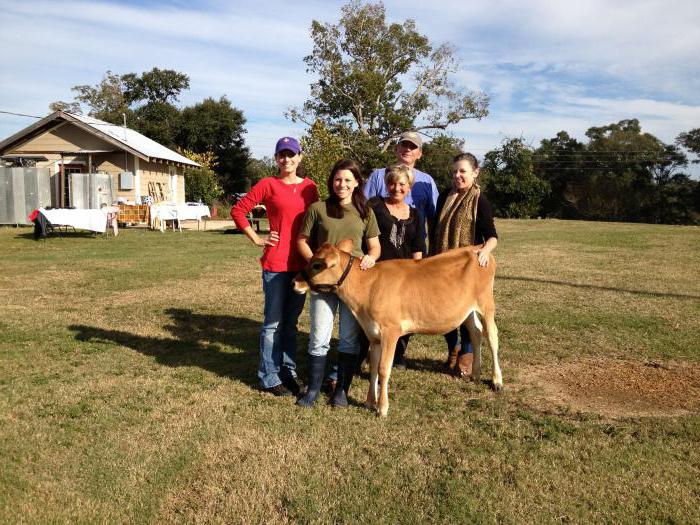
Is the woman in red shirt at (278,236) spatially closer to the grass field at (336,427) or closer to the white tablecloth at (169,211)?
the grass field at (336,427)

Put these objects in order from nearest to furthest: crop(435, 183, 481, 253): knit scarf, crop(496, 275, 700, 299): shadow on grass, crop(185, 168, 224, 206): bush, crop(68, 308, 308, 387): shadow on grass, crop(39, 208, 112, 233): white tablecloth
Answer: crop(435, 183, 481, 253): knit scarf
crop(68, 308, 308, 387): shadow on grass
crop(496, 275, 700, 299): shadow on grass
crop(39, 208, 112, 233): white tablecloth
crop(185, 168, 224, 206): bush

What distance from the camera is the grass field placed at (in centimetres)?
372

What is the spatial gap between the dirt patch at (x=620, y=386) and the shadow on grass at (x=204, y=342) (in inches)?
118

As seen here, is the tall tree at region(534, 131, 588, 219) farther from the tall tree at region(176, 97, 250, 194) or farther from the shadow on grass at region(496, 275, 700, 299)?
the shadow on grass at region(496, 275, 700, 299)

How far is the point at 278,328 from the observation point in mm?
5617

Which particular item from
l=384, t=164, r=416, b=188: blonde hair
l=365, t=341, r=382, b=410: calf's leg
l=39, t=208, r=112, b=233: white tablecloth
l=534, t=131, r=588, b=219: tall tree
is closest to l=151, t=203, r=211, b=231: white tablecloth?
l=39, t=208, r=112, b=233: white tablecloth

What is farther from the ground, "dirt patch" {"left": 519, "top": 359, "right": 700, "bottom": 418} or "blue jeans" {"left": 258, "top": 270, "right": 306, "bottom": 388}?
"blue jeans" {"left": 258, "top": 270, "right": 306, "bottom": 388}

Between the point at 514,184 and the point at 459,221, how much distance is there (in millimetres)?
40317

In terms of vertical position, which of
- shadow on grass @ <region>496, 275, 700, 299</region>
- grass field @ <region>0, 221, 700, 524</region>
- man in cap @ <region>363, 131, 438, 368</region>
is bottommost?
grass field @ <region>0, 221, 700, 524</region>

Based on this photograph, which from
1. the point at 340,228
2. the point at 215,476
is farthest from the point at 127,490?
the point at 340,228

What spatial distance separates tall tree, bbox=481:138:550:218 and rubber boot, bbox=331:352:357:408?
4129cm

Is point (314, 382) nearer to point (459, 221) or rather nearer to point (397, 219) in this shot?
point (397, 219)

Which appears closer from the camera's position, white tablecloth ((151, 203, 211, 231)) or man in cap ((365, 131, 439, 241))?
man in cap ((365, 131, 439, 241))

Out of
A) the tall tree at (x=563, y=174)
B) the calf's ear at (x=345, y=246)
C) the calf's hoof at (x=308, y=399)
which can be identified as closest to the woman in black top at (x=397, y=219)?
the calf's ear at (x=345, y=246)
